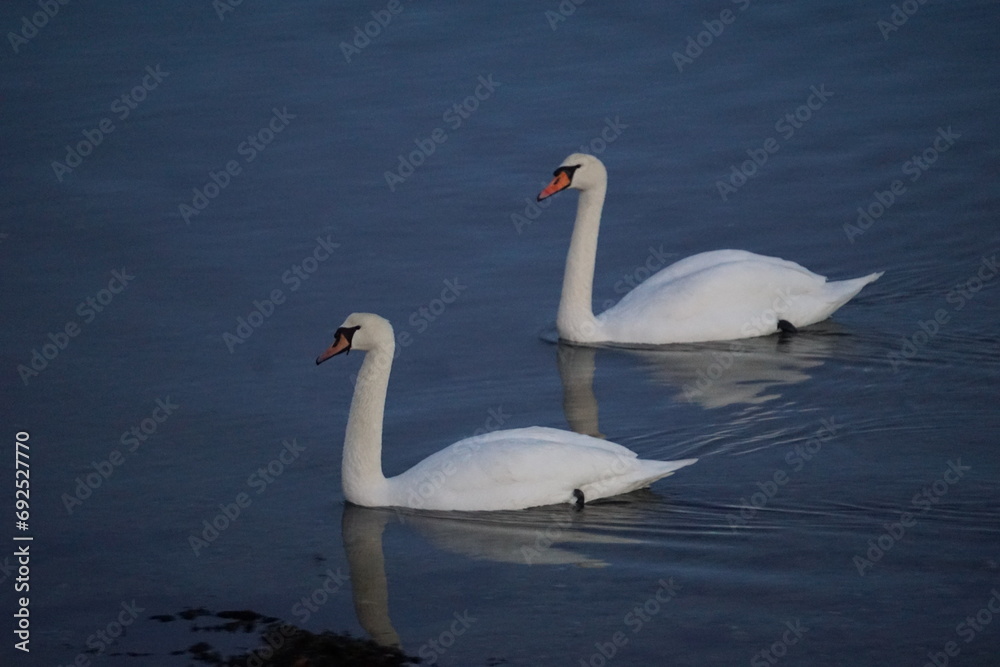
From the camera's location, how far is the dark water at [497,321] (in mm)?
8695

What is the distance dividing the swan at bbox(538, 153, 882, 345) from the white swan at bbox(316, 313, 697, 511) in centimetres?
299

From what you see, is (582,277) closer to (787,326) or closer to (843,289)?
(787,326)

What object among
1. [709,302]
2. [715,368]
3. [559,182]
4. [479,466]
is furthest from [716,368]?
[479,466]

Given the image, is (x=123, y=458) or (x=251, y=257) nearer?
(x=123, y=458)

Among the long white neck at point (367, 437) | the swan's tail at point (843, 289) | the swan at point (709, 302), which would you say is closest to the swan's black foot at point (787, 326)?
the swan at point (709, 302)

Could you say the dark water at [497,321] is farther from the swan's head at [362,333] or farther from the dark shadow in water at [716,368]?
the swan's head at [362,333]

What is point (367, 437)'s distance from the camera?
390 inches

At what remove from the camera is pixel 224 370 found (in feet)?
39.9

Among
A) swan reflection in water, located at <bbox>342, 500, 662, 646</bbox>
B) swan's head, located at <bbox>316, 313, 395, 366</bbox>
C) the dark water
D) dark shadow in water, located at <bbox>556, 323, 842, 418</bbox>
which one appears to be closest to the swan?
dark shadow in water, located at <bbox>556, 323, 842, 418</bbox>

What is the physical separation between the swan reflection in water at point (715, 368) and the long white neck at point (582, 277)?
5.6 inches

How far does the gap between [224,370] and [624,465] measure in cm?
373

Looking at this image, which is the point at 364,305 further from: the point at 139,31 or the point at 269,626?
the point at 139,31

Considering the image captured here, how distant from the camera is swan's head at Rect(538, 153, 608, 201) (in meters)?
13.2

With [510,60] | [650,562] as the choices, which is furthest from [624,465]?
[510,60]
